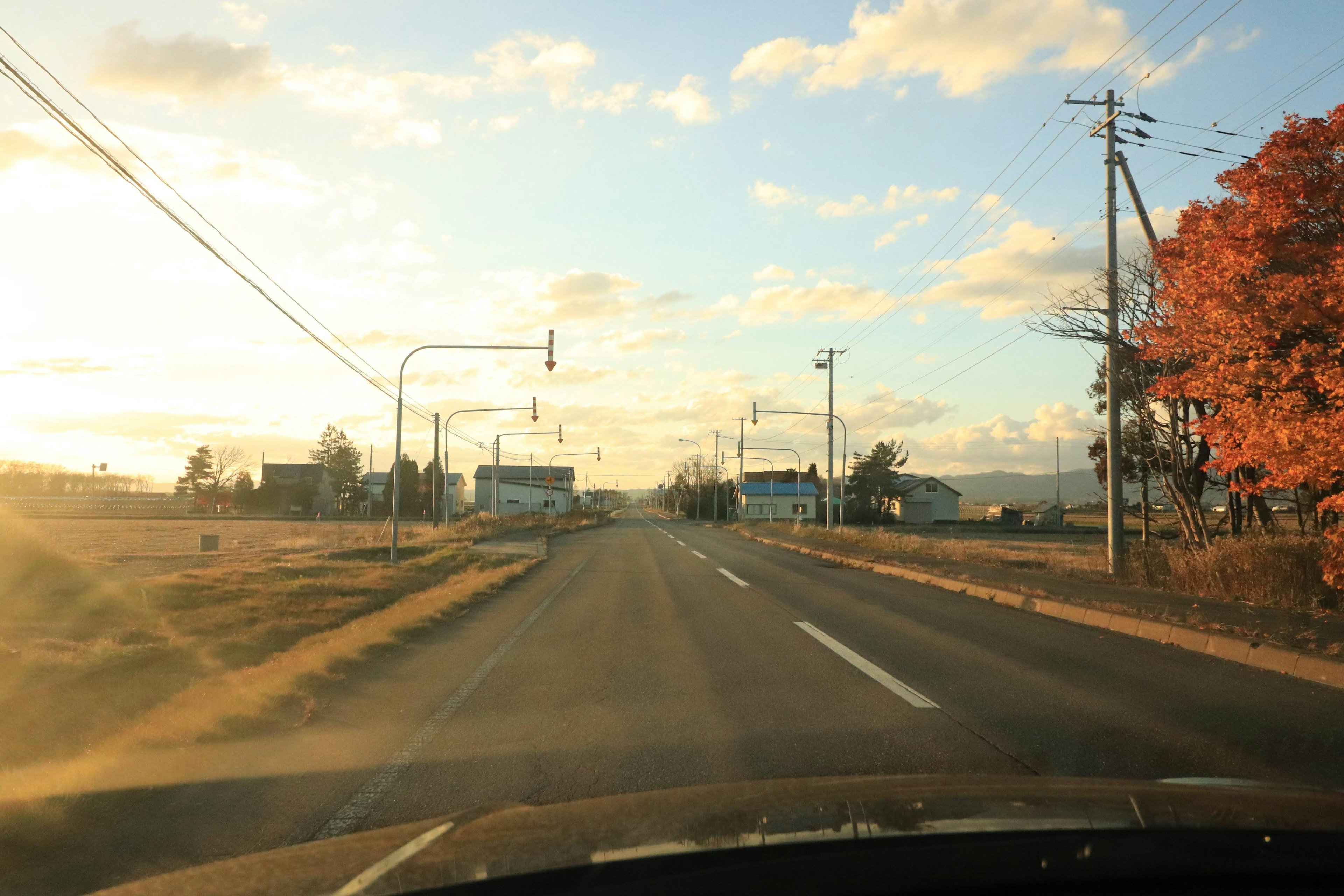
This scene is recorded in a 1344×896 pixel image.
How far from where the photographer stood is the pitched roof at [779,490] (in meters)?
121

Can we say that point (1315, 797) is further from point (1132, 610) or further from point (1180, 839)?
point (1132, 610)

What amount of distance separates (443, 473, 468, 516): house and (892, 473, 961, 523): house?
162 ft

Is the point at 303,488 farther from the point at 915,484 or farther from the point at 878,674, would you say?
the point at 878,674

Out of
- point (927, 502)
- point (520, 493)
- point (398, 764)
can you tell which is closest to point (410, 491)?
point (520, 493)

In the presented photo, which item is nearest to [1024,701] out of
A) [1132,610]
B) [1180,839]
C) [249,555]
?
[1180,839]

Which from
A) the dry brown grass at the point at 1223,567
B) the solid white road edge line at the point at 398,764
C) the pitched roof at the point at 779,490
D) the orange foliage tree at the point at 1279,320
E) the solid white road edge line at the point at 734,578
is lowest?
the solid white road edge line at the point at 734,578

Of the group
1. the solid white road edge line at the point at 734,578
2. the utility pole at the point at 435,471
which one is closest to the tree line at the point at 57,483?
the utility pole at the point at 435,471

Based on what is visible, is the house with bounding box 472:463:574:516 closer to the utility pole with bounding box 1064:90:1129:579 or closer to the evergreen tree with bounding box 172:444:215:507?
the evergreen tree with bounding box 172:444:215:507

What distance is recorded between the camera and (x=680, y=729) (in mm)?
6012

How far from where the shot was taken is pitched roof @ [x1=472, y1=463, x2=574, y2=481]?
125062 millimetres

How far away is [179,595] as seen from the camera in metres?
15.7

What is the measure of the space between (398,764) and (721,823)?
3204mm

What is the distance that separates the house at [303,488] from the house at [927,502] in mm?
67609

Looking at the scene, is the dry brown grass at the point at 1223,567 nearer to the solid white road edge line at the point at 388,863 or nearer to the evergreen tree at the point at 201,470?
the solid white road edge line at the point at 388,863
